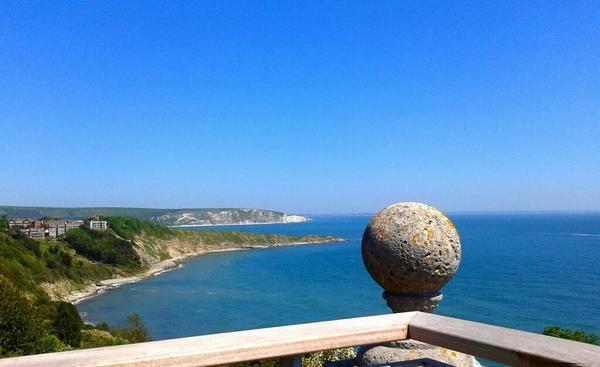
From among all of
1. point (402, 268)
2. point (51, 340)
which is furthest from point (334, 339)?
point (51, 340)

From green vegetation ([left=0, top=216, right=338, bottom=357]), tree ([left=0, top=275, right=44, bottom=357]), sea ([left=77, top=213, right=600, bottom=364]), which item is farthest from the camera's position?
sea ([left=77, top=213, right=600, bottom=364])

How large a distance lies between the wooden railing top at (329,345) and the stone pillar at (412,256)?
148 centimetres

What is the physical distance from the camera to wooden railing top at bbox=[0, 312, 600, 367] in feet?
5.94

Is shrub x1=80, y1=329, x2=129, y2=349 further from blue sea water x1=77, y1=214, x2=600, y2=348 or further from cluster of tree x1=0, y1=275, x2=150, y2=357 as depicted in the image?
blue sea water x1=77, y1=214, x2=600, y2=348

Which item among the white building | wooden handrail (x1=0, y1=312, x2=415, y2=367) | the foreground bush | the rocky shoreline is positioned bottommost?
the rocky shoreline

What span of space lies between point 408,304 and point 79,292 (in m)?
85.1

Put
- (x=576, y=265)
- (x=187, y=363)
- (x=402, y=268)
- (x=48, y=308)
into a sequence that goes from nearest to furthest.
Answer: (x=187, y=363), (x=402, y=268), (x=48, y=308), (x=576, y=265)

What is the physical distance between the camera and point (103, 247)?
330 ft

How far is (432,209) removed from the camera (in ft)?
13.9

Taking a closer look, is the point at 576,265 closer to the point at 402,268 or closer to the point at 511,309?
the point at 511,309

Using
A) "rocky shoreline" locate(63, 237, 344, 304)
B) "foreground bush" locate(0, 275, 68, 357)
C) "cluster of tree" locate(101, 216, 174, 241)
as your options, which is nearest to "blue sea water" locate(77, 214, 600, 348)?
"rocky shoreline" locate(63, 237, 344, 304)

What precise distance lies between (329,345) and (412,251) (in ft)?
6.25

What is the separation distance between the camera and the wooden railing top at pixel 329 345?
1.81 meters

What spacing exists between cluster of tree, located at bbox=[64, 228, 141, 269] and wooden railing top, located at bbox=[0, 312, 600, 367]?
344 ft
